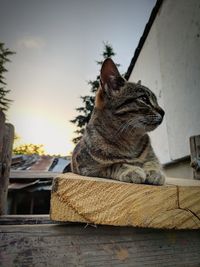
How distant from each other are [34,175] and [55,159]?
244 centimetres

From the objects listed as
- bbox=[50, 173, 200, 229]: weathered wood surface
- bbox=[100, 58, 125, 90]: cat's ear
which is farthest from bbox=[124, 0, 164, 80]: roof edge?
bbox=[50, 173, 200, 229]: weathered wood surface

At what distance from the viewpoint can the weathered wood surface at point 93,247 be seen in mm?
763

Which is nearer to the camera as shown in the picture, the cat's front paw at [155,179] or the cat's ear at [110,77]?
the cat's front paw at [155,179]

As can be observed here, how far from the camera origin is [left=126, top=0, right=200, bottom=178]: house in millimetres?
3287

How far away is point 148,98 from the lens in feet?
5.50

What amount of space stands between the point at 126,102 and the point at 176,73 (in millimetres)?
2731

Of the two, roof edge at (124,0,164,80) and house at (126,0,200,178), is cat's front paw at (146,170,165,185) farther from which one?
roof edge at (124,0,164,80)

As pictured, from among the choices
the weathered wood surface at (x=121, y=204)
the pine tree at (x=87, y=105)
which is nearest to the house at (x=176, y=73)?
the weathered wood surface at (x=121, y=204)

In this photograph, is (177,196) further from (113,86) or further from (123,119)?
(113,86)

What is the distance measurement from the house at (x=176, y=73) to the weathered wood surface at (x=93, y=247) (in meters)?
2.55

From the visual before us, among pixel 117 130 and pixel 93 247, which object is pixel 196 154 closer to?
pixel 117 130

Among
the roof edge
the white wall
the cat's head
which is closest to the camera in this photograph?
the cat's head

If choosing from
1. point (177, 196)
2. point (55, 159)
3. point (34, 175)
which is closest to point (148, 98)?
point (177, 196)

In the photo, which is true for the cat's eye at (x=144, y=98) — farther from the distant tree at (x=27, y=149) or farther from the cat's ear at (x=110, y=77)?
the distant tree at (x=27, y=149)
